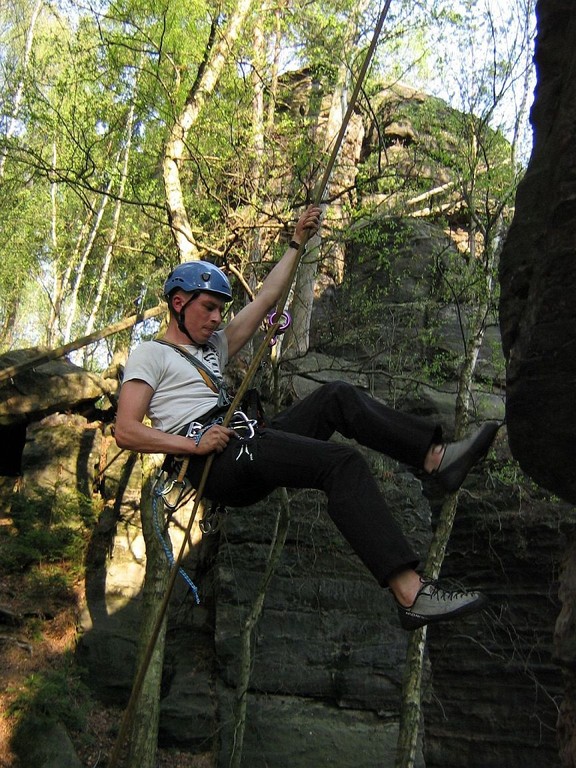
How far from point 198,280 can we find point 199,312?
0.17m

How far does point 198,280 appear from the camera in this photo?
3.95 m

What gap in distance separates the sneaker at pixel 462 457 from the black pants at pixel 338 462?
0.36 feet

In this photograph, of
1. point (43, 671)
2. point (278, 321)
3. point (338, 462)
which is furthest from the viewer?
point (43, 671)

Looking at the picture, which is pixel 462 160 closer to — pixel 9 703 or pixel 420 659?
pixel 420 659

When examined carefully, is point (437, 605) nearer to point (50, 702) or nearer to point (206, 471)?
point (206, 471)

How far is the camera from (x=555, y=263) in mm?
3182

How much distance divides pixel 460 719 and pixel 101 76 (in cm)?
1020

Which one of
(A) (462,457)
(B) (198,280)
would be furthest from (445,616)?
(B) (198,280)

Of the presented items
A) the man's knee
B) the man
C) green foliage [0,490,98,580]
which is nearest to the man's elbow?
the man

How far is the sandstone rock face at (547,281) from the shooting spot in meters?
3.15

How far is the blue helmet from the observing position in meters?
3.93

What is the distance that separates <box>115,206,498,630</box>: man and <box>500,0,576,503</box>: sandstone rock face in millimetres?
281

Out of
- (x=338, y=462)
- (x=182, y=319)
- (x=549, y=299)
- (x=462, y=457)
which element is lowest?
(x=338, y=462)

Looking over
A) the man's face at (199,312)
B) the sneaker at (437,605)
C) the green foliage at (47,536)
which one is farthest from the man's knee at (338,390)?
the green foliage at (47,536)
